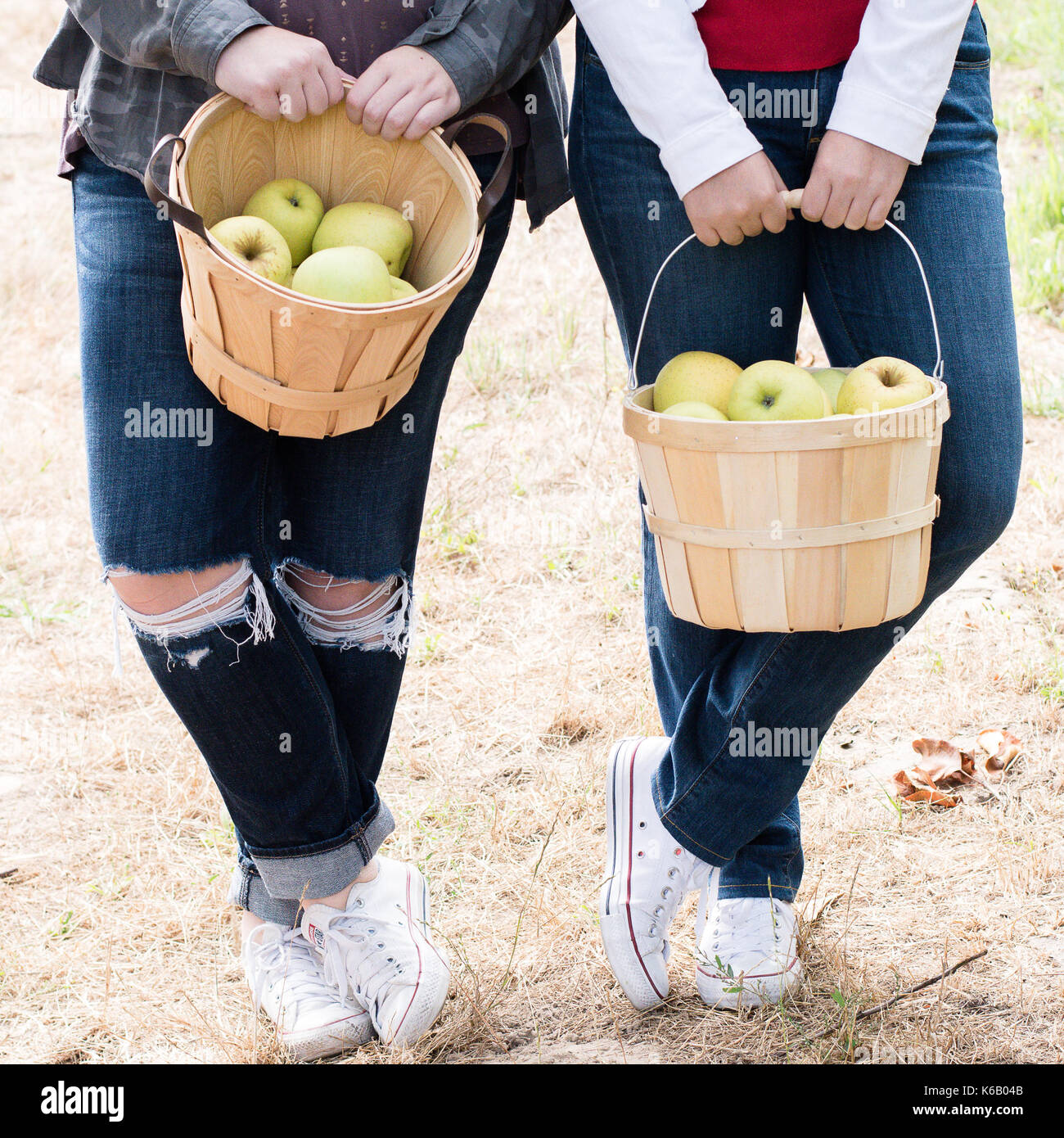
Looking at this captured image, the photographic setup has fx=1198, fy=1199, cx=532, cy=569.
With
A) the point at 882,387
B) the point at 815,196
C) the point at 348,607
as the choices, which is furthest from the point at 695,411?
the point at 348,607

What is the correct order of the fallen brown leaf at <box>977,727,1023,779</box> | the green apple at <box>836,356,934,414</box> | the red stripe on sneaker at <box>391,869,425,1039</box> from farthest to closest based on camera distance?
the fallen brown leaf at <box>977,727,1023,779</box>, the red stripe on sneaker at <box>391,869,425,1039</box>, the green apple at <box>836,356,934,414</box>

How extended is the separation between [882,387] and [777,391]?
12 centimetres

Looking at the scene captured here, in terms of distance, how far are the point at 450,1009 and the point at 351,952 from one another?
0.18 m

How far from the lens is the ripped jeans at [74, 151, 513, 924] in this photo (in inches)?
58.9

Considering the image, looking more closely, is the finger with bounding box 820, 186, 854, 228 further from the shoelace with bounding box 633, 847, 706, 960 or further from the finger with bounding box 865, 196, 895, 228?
the shoelace with bounding box 633, 847, 706, 960

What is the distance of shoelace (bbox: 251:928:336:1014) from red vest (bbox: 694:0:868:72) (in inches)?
55.8

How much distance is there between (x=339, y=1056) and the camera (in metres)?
1.78

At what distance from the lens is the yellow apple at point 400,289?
142 cm

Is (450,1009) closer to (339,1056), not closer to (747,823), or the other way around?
(339,1056)

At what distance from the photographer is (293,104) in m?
1.41

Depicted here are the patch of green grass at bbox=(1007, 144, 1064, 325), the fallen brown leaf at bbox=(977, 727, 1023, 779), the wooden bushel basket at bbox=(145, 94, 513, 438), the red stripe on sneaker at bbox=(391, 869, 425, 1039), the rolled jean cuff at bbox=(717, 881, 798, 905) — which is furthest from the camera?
the patch of green grass at bbox=(1007, 144, 1064, 325)

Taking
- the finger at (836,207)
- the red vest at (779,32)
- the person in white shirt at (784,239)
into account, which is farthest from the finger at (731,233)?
the red vest at (779,32)

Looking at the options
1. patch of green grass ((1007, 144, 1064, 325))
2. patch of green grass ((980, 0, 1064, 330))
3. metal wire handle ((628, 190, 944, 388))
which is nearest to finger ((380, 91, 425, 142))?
metal wire handle ((628, 190, 944, 388))
